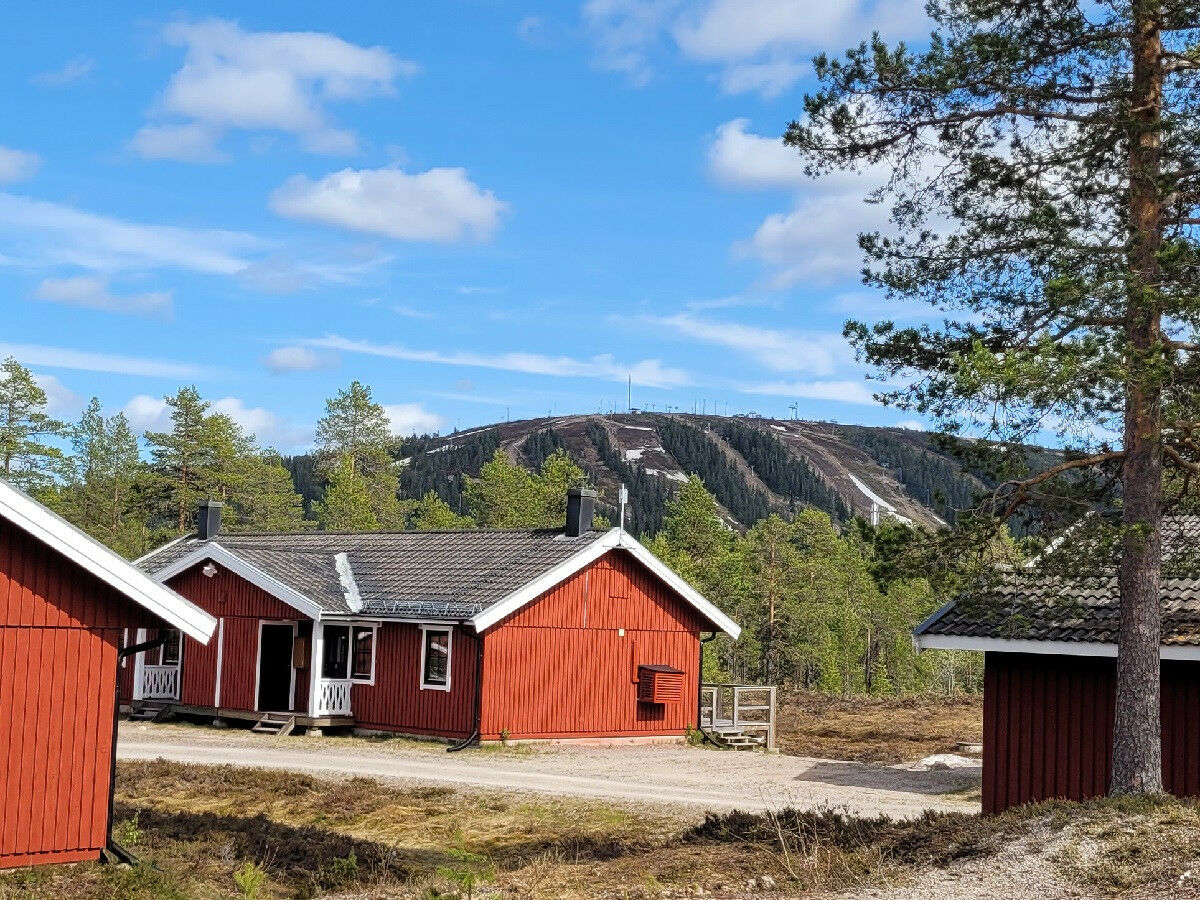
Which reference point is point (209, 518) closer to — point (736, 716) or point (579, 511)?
point (579, 511)

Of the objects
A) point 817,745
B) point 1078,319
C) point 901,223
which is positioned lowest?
point 817,745

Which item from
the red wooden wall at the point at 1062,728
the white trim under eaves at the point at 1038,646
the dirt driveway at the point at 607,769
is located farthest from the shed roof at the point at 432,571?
the red wooden wall at the point at 1062,728

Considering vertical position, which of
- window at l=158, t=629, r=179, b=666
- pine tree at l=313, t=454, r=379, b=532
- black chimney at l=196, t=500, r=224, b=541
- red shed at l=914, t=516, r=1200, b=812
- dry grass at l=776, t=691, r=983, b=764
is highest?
pine tree at l=313, t=454, r=379, b=532

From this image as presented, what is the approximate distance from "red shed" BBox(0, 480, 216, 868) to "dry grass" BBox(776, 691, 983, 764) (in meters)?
19.8

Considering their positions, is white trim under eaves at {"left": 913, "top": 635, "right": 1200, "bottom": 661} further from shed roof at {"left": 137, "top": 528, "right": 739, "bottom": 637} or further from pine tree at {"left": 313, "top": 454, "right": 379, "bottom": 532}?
pine tree at {"left": 313, "top": 454, "right": 379, "bottom": 532}

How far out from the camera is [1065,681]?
18.4 m

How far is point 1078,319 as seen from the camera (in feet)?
48.1

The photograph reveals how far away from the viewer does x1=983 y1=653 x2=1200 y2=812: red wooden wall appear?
56.5 feet

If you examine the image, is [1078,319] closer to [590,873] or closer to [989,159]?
[989,159]

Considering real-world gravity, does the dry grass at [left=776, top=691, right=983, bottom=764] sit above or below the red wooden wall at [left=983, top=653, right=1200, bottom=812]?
below

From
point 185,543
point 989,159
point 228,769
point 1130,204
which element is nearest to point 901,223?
point 989,159

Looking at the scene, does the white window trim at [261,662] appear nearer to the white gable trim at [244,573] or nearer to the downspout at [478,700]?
the white gable trim at [244,573]

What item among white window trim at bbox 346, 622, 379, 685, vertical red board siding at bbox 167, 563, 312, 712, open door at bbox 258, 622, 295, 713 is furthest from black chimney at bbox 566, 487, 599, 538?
open door at bbox 258, 622, 295, 713

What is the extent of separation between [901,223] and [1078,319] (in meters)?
2.55
